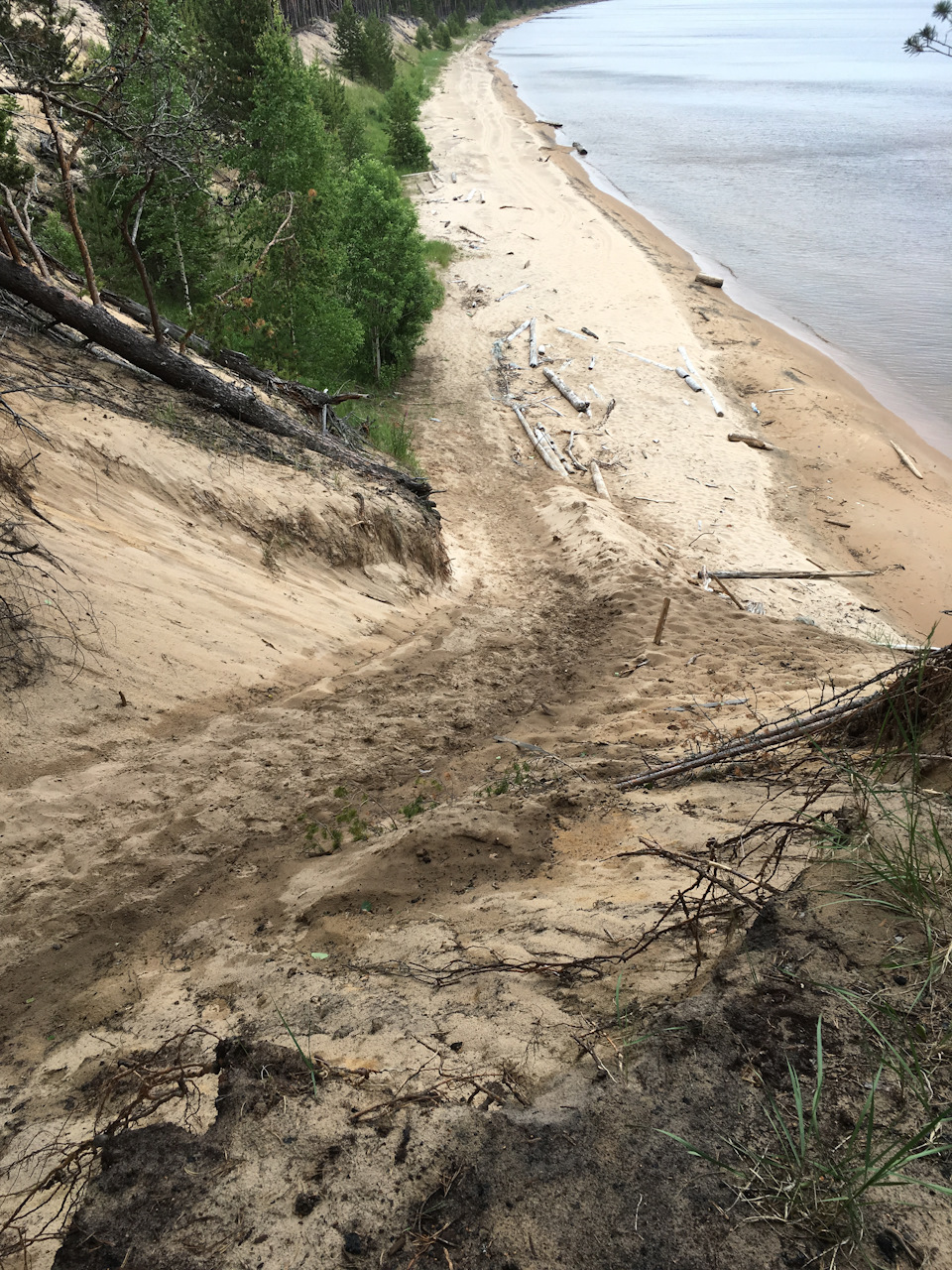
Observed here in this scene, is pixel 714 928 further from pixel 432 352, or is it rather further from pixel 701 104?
pixel 701 104

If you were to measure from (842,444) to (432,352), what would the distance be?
33.1 ft

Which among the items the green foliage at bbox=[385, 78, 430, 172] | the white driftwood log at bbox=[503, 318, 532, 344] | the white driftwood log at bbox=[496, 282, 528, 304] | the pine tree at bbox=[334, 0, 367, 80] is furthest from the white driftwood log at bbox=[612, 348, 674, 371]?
the pine tree at bbox=[334, 0, 367, 80]

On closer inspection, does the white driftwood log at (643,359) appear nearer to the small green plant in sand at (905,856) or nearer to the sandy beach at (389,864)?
the sandy beach at (389,864)

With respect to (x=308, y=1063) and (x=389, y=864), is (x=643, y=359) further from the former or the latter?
(x=308, y=1063)

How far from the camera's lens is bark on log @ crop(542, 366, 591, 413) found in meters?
17.2

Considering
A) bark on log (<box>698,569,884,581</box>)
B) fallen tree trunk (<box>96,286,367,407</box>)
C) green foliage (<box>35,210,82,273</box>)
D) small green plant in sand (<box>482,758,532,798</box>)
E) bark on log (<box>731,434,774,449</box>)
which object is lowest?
bark on log (<box>698,569,884,581</box>)

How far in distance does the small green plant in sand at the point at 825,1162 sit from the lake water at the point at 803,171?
61.1 ft

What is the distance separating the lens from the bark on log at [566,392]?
677 inches

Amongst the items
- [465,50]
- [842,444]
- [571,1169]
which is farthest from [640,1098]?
[465,50]

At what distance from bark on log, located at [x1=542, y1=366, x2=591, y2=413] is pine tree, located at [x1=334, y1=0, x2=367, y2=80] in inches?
1421

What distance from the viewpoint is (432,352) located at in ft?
63.0

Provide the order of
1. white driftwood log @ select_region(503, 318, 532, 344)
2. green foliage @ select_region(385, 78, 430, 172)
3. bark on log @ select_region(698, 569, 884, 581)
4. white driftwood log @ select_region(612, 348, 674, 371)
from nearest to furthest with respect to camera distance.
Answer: bark on log @ select_region(698, 569, 884, 581) < white driftwood log @ select_region(612, 348, 674, 371) < white driftwood log @ select_region(503, 318, 532, 344) < green foliage @ select_region(385, 78, 430, 172)

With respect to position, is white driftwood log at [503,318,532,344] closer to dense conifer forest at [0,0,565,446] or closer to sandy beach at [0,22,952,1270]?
dense conifer forest at [0,0,565,446]

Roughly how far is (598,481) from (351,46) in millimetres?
43183
